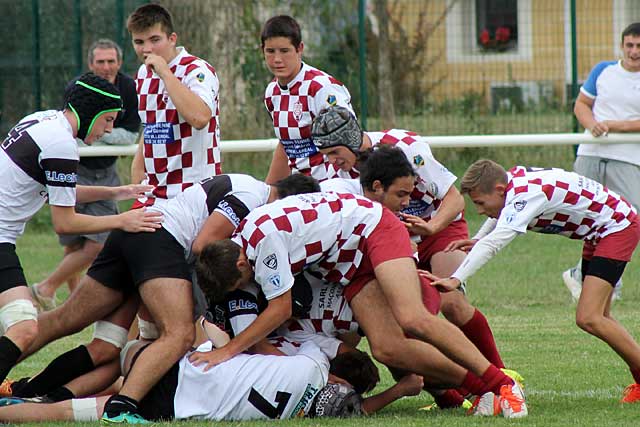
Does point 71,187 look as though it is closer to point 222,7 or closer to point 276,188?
point 276,188

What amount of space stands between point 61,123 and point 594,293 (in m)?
2.88

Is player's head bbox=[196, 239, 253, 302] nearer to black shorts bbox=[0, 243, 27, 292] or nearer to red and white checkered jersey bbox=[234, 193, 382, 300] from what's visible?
red and white checkered jersey bbox=[234, 193, 382, 300]

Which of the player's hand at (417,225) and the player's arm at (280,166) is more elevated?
the player's arm at (280,166)

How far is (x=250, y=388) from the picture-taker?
19.2 feet

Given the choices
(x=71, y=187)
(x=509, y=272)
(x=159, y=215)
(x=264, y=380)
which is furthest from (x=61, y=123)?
(x=509, y=272)

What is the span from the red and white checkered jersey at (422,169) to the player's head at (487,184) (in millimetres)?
346

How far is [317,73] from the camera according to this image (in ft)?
24.5

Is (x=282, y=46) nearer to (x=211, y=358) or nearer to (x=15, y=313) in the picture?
(x=211, y=358)

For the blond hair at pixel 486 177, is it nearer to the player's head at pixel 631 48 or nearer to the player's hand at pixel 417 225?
the player's hand at pixel 417 225

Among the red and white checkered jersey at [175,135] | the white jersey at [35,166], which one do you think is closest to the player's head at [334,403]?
the white jersey at [35,166]

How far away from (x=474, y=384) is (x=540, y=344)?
7.43ft

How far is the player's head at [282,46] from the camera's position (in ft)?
23.9

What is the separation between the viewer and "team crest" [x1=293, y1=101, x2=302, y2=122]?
7.36 m

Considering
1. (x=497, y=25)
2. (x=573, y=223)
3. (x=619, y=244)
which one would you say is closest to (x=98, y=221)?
(x=573, y=223)
